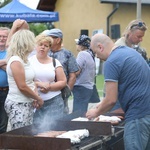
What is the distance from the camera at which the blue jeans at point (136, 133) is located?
15.2 feet

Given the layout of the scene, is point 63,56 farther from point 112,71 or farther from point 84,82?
point 112,71

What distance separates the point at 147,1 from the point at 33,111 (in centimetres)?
2135

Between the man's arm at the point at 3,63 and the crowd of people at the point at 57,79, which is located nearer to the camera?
the crowd of people at the point at 57,79

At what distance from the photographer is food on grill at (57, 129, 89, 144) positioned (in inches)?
178

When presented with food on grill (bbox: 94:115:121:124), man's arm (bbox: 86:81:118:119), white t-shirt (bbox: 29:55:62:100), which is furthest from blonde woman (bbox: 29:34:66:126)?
man's arm (bbox: 86:81:118:119)

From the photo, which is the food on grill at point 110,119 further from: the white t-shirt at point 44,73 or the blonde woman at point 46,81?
the white t-shirt at point 44,73

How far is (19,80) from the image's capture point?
5309 mm

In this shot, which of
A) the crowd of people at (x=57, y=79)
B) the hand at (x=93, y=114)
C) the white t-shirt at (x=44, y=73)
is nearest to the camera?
the crowd of people at (x=57, y=79)

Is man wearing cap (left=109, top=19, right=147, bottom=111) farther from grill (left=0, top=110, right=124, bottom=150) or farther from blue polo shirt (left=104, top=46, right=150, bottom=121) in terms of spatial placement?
blue polo shirt (left=104, top=46, right=150, bottom=121)

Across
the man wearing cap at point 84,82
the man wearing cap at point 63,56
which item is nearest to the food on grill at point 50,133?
the man wearing cap at point 63,56

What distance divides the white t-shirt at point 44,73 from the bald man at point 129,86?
140 cm

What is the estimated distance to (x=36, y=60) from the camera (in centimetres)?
604

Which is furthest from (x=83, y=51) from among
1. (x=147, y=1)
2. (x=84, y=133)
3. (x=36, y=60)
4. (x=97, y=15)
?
(x=97, y=15)

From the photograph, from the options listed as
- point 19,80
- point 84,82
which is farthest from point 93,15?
point 19,80
